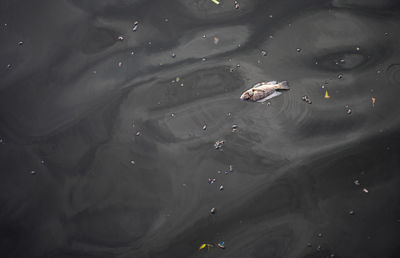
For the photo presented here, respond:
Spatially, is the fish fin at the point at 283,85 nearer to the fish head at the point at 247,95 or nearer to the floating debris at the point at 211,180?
the fish head at the point at 247,95

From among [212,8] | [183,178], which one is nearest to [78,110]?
[183,178]

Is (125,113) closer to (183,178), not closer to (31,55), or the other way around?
(183,178)

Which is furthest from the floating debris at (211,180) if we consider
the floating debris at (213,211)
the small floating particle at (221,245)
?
the small floating particle at (221,245)

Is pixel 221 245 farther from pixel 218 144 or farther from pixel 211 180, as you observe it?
pixel 218 144

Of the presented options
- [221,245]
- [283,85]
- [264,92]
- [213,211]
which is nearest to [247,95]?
[264,92]

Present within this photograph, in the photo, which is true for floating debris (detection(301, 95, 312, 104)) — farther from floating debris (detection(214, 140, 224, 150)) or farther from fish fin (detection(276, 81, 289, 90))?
floating debris (detection(214, 140, 224, 150))

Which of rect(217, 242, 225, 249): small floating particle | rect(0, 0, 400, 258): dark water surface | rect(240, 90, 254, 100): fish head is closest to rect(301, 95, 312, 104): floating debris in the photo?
rect(0, 0, 400, 258): dark water surface
